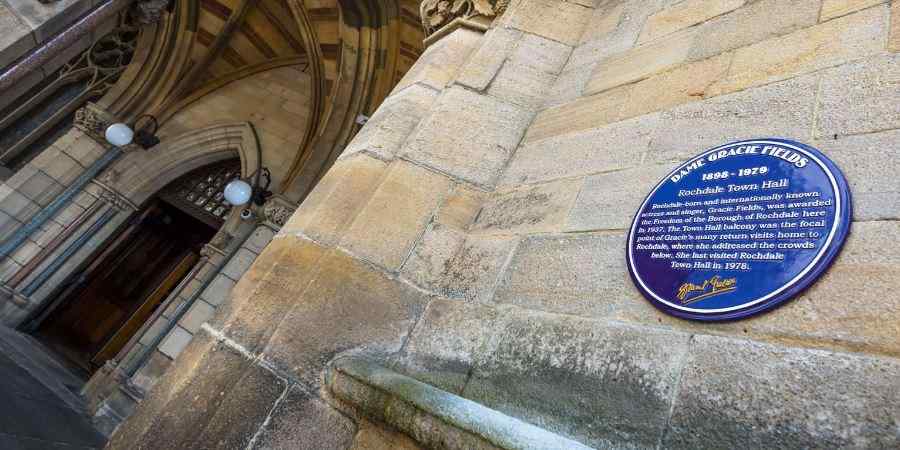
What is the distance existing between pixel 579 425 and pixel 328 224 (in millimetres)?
1307

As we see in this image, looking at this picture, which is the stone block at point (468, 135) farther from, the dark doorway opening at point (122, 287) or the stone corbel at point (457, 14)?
the dark doorway opening at point (122, 287)

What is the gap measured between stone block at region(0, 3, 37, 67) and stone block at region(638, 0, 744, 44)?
13.4 feet

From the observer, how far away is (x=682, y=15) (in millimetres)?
2324

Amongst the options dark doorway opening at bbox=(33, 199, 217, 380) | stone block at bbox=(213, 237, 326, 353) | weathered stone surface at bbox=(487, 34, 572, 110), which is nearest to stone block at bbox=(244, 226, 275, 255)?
dark doorway opening at bbox=(33, 199, 217, 380)

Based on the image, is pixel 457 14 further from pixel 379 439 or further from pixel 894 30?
pixel 379 439

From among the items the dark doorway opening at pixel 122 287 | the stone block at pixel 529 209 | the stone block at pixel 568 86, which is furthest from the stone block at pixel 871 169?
the dark doorway opening at pixel 122 287

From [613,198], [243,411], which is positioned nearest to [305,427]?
[243,411]

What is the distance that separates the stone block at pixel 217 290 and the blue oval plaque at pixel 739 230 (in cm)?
591

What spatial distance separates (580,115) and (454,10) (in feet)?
4.19

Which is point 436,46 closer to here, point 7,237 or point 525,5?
point 525,5

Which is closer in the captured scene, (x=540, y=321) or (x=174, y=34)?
(x=540, y=321)

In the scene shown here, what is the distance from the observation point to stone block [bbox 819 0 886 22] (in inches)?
64.7

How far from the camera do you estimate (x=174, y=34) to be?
26.0 ft

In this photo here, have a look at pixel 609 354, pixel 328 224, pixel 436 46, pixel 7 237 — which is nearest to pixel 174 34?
pixel 7 237
